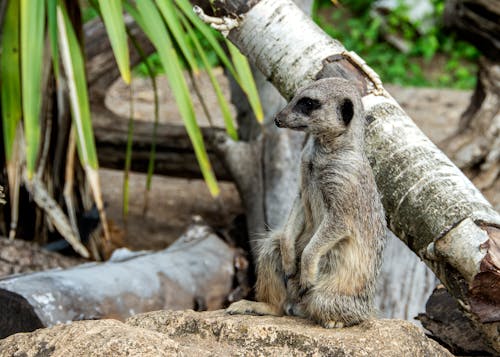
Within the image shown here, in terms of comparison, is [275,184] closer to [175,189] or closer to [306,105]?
[175,189]

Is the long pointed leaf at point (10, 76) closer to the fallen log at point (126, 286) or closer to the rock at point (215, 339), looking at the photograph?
the fallen log at point (126, 286)

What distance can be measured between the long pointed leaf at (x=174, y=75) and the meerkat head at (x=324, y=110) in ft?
3.68

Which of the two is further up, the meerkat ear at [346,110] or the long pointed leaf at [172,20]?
the meerkat ear at [346,110]

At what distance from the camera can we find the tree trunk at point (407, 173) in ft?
8.13

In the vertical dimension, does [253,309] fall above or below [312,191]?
below

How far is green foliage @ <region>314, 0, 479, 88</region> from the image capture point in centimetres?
898

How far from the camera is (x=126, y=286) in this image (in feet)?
12.0

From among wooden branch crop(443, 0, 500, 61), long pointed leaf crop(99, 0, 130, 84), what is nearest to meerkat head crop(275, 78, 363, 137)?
long pointed leaf crop(99, 0, 130, 84)

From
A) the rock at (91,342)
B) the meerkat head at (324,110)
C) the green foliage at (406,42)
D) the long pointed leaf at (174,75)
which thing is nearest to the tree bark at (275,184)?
the long pointed leaf at (174,75)

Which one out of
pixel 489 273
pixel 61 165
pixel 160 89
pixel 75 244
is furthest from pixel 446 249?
pixel 160 89

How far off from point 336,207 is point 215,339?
1.70 feet

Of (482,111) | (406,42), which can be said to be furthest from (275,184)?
(406,42)

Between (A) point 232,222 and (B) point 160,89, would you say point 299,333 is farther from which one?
(B) point 160,89

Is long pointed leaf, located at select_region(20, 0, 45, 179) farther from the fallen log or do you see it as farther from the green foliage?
the green foliage
